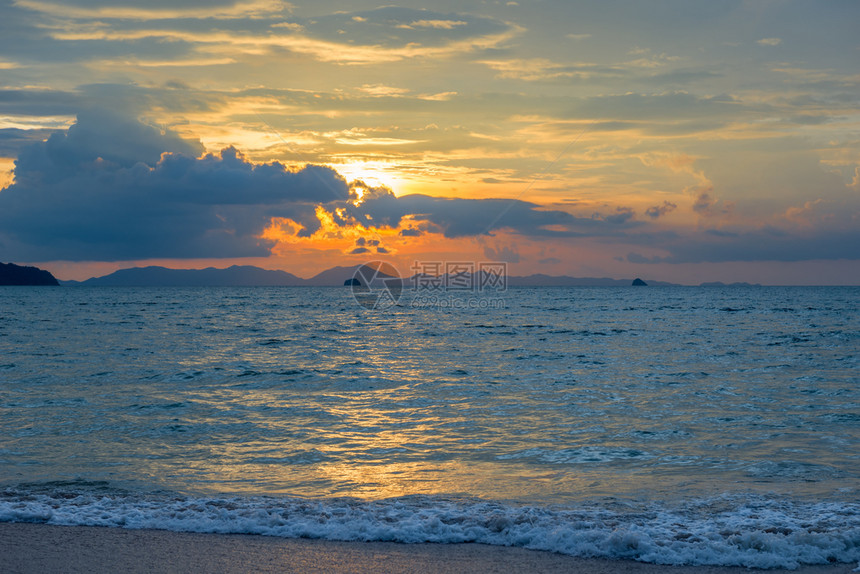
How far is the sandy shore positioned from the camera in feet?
22.5

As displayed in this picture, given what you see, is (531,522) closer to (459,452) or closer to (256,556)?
(256,556)

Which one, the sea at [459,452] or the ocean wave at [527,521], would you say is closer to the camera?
the ocean wave at [527,521]

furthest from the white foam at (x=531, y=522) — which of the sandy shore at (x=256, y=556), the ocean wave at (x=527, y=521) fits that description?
the sandy shore at (x=256, y=556)

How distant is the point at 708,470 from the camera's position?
11.1 m

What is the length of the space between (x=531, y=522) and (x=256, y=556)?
3.50 m

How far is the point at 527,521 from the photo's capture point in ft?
26.8

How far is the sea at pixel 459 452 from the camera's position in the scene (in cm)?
805

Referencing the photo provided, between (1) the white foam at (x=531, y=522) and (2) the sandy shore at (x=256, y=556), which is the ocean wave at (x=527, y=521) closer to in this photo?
(1) the white foam at (x=531, y=522)

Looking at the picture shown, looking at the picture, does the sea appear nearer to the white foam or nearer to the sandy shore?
the white foam

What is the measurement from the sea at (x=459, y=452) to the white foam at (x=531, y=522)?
1.3 inches

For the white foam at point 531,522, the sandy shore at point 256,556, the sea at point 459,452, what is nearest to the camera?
the sandy shore at point 256,556

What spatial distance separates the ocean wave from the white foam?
0.01 meters

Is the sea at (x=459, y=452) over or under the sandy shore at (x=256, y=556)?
under

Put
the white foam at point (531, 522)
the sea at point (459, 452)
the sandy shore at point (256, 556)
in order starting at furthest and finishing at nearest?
the sea at point (459, 452) → the white foam at point (531, 522) → the sandy shore at point (256, 556)
